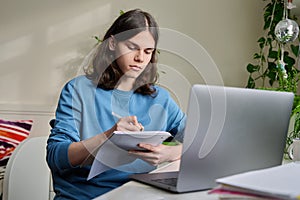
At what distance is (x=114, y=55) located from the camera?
1.57m

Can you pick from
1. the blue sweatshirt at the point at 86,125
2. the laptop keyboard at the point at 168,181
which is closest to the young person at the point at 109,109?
the blue sweatshirt at the point at 86,125

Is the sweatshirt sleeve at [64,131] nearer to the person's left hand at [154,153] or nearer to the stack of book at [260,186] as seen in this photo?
the person's left hand at [154,153]

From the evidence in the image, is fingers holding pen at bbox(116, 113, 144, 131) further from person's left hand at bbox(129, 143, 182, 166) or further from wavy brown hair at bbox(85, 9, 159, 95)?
wavy brown hair at bbox(85, 9, 159, 95)

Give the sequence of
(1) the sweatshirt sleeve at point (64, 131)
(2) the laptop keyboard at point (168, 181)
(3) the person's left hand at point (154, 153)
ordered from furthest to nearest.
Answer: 1. (1) the sweatshirt sleeve at point (64, 131)
2. (3) the person's left hand at point (154, 153)
3. (2) the laptop keyboard at point (168, 181)

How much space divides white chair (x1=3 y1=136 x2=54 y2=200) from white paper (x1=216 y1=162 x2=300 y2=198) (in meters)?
1.49

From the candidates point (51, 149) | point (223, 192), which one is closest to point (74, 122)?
point (51, 149)

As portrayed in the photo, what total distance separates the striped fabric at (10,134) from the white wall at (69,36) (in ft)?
0.61

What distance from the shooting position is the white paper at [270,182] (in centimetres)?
57

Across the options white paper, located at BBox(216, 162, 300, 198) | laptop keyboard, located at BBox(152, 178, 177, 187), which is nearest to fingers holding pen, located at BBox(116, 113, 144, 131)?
laptop keyboard, located at BBox(152, 178, 177, 187)

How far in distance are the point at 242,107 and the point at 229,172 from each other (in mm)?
162

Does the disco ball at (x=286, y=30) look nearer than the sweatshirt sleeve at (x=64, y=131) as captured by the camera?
No

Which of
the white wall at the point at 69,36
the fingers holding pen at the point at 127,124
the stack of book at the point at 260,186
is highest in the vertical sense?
the white wall at the point at 69,36

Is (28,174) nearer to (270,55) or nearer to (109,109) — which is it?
(109,109)

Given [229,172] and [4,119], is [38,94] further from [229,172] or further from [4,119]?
[229,172]
